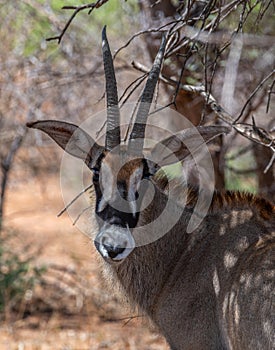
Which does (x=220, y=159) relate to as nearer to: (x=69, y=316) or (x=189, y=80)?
(x=189, y=80)

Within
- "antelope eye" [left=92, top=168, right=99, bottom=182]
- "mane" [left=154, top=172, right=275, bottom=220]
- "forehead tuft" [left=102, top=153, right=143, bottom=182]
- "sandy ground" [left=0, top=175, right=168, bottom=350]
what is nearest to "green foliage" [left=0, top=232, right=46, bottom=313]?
"sandy ground" [left=0, top=175, right=168, bottom=350]

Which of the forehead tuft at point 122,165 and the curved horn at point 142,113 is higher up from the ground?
the curved horn at point 142,113

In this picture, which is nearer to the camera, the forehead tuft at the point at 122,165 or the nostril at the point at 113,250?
the nostril at the point at 113,250

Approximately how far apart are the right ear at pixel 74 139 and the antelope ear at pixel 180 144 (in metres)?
0.44

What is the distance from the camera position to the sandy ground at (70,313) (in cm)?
909

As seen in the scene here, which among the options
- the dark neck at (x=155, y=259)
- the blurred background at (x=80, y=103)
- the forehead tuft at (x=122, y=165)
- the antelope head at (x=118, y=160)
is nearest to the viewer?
the antelope head at (x=118, y=160)

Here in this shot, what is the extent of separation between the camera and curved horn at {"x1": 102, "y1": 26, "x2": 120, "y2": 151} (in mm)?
5719

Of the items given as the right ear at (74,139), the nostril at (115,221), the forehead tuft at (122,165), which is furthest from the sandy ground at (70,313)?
the nostril at (115,221)

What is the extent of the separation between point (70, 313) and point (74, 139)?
15.1 feet

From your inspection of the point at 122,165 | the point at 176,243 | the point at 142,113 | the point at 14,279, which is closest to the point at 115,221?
the point at 122,165

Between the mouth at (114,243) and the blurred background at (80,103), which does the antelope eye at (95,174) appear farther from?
the blurred background at (80,103)

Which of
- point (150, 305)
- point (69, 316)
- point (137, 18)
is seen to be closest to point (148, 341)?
point (69, 316)

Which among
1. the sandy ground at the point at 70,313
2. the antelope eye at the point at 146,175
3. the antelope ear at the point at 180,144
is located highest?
the antelope ear at the point at 180,144

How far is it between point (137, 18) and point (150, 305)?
404cm
